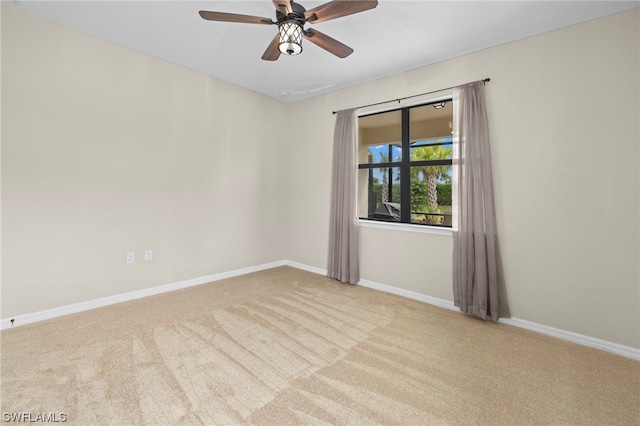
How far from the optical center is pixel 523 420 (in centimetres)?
147

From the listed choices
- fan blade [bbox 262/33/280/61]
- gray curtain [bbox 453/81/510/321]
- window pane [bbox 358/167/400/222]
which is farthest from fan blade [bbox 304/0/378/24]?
window pane [bbox 358/167/400/222]

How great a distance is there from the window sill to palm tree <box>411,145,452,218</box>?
0.31 m

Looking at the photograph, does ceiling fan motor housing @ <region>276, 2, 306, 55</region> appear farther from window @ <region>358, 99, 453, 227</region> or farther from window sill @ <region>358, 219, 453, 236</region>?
window sill @ <region>358, 219, 453, 236</region>

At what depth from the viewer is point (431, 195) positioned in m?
3.34

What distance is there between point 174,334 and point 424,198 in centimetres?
301

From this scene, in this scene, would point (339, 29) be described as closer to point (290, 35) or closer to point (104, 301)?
point (290, 35)

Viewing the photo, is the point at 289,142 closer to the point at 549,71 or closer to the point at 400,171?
the point at 400,171

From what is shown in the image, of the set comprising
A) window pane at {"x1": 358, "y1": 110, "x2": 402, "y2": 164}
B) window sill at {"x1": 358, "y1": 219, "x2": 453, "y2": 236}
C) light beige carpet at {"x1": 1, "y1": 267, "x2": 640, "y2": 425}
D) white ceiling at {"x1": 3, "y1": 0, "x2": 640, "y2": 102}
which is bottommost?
light beige carpet at {"x1": 1, "y1": 267, "x2": 640, "y2": 425}

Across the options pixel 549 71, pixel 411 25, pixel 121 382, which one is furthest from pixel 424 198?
pixel 121 382

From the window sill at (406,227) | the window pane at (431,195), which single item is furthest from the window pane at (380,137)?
the window sill at (406,227)

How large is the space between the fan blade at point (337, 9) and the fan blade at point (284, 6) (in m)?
0.12

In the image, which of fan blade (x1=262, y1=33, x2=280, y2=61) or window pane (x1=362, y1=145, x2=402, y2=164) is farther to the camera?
window pane (x1=362, y1=145, x2=402, y2=164)

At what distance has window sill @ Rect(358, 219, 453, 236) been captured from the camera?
3041mm

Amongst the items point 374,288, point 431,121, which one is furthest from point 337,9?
point 374,288
